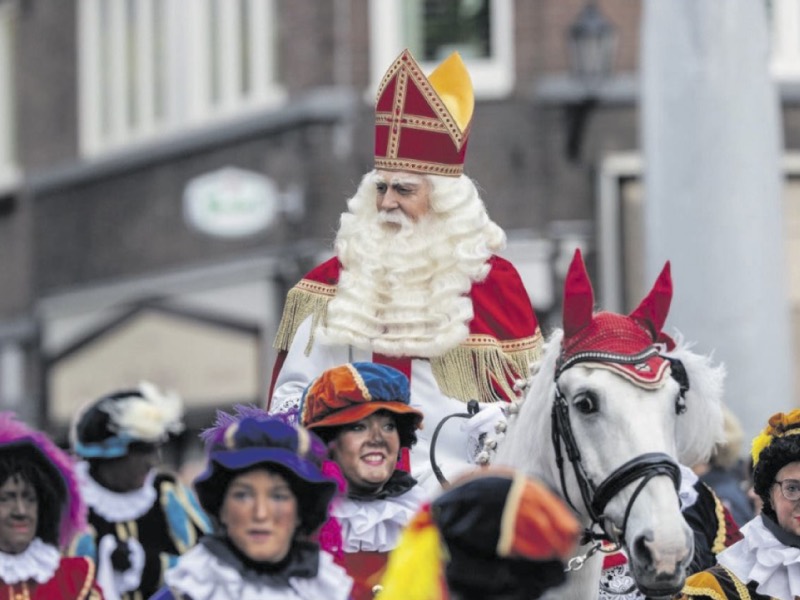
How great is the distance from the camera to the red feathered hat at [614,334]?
5707 millimetres

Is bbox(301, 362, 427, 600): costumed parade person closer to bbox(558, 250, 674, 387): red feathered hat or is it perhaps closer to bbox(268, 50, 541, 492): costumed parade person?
bbox(268, 50, 541, 492): costumed parade person

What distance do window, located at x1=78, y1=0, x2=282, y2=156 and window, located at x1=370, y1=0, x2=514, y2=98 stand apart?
1439 mm

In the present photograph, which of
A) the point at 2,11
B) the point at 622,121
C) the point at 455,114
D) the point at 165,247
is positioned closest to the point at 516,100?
the point at 622,121

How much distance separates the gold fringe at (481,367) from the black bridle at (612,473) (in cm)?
105

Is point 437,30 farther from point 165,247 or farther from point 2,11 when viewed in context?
point 2,11

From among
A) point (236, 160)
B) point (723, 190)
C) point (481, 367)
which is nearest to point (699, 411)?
point (481, 367)

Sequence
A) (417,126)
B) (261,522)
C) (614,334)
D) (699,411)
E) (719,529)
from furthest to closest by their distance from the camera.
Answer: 1. (719,529)
2. (417,126)
3. (699,411)
4. (614,334)
5. (261,522)

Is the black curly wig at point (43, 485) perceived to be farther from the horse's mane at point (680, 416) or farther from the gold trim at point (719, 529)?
the gold trim at point (719, 529)

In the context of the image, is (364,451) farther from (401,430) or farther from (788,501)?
(788,501)

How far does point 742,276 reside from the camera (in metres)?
11.7

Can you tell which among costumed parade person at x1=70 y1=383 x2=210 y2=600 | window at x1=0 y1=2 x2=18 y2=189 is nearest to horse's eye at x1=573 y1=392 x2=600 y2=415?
costumed parade person at x1=70 y1=383 x2=210 y2=600

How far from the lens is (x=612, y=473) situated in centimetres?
555

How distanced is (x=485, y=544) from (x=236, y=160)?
15.7 meters

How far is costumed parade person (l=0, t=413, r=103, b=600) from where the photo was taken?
281 inches
